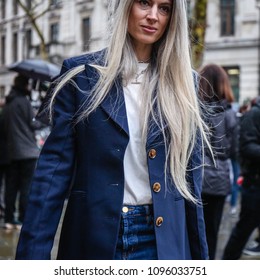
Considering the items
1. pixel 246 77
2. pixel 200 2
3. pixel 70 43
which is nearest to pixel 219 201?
pixel 200 2

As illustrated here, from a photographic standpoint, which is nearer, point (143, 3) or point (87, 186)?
point (87, 186)

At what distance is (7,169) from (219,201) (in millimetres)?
3583

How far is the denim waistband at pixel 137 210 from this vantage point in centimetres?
213

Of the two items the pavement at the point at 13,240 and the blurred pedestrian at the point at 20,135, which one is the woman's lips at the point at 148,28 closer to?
the pavement at the point at 13,240

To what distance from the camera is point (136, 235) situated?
7.06 ft

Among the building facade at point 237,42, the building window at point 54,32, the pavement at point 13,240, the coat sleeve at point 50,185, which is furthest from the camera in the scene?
the building window at point 54,32

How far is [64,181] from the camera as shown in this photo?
2.15 meters

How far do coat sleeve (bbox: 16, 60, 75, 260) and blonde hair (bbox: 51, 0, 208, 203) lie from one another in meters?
0.08

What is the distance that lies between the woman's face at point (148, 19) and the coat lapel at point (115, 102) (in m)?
0.20

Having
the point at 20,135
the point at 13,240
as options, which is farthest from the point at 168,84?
the point at 20,135

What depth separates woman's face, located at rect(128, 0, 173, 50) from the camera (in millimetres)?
2232

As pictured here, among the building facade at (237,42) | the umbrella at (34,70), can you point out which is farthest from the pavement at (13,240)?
the building facade at (237,42)

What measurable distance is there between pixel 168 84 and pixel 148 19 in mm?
258

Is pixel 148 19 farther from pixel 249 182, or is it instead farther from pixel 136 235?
pixel 249 182
